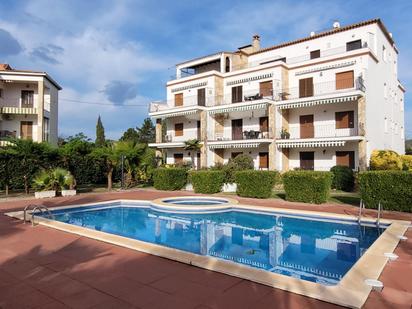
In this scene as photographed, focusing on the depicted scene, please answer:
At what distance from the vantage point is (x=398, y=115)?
3453 centimetres

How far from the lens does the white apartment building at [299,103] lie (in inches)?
1025

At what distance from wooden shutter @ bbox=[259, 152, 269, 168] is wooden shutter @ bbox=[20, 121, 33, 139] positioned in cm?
2537

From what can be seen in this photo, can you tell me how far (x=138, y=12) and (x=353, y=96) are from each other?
1720 cm

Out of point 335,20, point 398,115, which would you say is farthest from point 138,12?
point 398,115

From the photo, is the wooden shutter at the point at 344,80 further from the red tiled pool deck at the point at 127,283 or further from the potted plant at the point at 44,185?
the potted plant at the point at 44,185

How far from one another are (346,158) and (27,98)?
34.3 m

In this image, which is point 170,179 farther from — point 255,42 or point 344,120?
Answer: point 255,42

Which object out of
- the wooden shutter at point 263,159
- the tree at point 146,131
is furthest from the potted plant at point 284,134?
the tree at point 146,131

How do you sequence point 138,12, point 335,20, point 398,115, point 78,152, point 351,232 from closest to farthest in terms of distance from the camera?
1. point 351,232
2. point 138,12
3. point 78,152
4. point 335,20
5. point 398,115

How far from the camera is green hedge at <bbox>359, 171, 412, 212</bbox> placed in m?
13.3

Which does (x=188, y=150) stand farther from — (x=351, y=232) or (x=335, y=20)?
(x=351, y=232)

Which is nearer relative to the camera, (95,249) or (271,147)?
(95,249)

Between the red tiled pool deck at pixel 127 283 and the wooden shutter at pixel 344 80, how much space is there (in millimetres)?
20917

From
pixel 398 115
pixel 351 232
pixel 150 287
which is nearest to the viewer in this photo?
pixel 150 287
